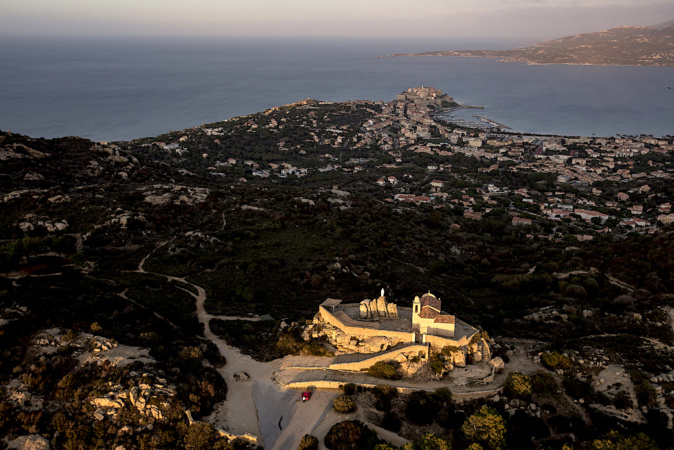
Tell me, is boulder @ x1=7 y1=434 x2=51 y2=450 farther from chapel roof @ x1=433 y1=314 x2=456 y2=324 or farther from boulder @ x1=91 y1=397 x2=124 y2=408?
chapel roof @ x1=433 y1=314 x2=456 y2=324

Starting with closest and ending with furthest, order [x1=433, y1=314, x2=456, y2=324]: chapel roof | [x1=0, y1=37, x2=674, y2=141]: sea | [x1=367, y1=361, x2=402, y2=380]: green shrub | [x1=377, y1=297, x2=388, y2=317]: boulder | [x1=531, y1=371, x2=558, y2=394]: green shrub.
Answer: [x1=531, y1=371, x2=558, y2=394]: green shrub, [x1=367, y1=361, x2=402, y2=380]: green shrub, [x1=433, y1=314, x2=456, y2=324]: chapel roof, [x1=377, y1=297, x2=388, y2=317]: boulder, [x1=0, y1=37, x2=674, y2=141]: sea

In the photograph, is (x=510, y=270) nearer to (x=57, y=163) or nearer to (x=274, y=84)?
(x=57, y=163)

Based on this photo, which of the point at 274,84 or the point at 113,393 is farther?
the point at 274,84

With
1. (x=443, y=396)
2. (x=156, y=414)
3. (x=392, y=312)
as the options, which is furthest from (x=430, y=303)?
(x=156, y=414)

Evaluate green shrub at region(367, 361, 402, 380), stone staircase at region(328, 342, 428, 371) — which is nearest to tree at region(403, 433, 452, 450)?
green shrub at region(367, 361, 402, 380)

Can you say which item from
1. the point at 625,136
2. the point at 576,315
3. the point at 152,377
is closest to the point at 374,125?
the point at 625,136

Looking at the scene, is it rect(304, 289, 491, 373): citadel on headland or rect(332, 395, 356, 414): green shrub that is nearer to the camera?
rect(332, 395, 356, 414): green shrub
